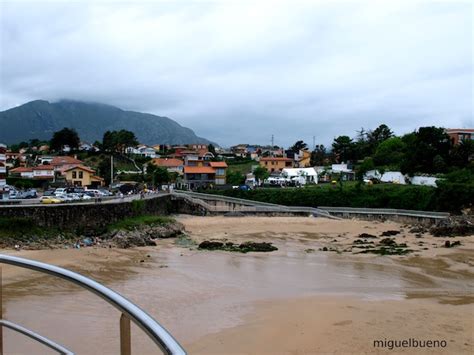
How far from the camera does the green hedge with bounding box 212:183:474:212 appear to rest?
37528mm

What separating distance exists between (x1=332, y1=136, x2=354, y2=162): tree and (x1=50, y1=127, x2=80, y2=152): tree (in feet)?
148

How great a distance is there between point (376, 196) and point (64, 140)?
56.3 m

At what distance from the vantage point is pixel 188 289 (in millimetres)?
14766

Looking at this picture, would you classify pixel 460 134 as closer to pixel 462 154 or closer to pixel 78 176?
pixel 462 154

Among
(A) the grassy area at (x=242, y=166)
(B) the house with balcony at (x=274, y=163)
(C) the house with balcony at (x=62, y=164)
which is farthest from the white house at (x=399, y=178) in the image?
(C) the house with balcony at (x=62, y=164)

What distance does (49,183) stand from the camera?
5559 cm

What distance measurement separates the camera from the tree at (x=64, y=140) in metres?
79.9

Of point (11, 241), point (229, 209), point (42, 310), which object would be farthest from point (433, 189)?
point (42, 310)

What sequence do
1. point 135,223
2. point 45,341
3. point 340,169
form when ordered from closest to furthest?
1. point 45,341
2. point 135,223
3. point 340,169

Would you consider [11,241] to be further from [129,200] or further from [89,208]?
[129,200]

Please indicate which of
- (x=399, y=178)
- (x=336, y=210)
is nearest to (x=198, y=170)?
(x=336, y=210)

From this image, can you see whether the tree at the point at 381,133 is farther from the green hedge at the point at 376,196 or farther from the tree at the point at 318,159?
the green hedge at the point at 376,196

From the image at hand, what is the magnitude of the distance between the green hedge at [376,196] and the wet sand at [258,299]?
14227mm

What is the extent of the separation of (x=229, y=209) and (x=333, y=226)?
12.3 meters
